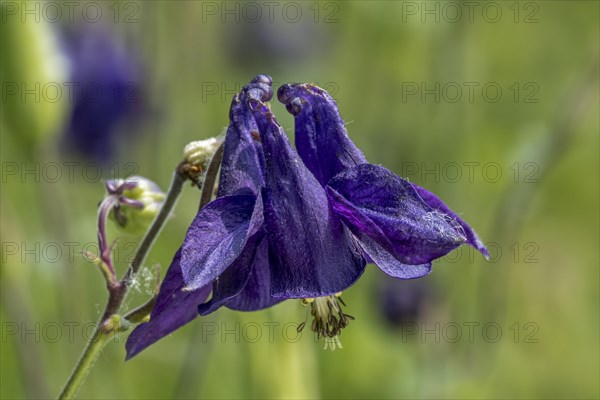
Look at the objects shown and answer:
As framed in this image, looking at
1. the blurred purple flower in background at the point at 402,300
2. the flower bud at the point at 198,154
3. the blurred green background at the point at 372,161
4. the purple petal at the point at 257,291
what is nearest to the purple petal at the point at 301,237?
the purple petal at the point at 257,291

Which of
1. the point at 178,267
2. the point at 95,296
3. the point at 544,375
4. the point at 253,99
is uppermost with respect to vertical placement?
the point at 253,99

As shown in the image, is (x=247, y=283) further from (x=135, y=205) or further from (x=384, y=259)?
(x=135, y=205)

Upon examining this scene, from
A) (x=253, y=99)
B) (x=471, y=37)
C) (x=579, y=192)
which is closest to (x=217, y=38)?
(x=471, y=37)

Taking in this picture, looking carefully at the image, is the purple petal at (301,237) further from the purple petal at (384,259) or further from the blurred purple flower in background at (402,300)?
the blurred purple flower in background at (402,300)

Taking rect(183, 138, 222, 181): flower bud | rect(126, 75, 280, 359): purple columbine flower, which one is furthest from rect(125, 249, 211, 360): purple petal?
rect(183, 138, 222, 181): flower bud

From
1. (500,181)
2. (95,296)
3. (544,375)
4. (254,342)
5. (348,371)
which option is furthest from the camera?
(500,181)

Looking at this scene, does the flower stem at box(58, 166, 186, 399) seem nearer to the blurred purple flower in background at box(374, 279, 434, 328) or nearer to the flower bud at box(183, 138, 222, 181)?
the flower bud at box(183, 138, 222, 181)

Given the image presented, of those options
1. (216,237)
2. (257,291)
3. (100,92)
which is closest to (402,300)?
(100,92)

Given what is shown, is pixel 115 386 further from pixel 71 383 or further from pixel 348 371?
pixel 71 383
